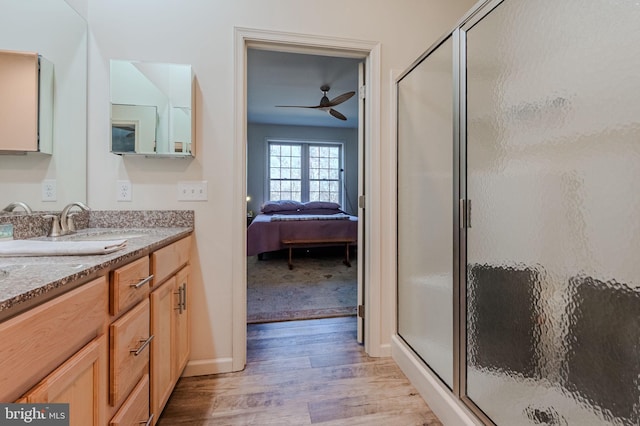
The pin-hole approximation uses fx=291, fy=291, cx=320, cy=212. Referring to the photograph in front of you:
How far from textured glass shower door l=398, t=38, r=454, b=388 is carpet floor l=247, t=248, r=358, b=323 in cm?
101

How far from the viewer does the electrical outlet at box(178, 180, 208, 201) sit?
1.70m

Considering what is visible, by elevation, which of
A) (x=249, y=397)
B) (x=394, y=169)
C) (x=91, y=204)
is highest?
(x=394, y=169)

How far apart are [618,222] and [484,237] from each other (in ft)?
1.48

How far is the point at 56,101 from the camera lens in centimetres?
146

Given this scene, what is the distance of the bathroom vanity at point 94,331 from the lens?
0.56m

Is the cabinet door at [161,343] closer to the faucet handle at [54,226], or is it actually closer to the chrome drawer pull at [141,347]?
the chrome drawer pull at [141,347]

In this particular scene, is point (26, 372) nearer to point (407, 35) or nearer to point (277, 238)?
point (407, 35)

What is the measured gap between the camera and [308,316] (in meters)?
2.52

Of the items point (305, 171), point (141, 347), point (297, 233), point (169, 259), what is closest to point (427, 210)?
point (169, 259)

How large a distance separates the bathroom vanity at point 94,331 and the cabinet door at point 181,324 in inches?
1.2

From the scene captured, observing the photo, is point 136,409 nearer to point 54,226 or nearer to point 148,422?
point 148,422

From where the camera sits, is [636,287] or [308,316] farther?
[308,316]

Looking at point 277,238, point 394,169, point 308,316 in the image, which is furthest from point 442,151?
point 277,238

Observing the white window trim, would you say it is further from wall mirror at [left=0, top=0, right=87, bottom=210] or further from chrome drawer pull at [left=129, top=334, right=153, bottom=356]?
chrome drawer pull at [left=129, top=334, right=153, bottom=356]
